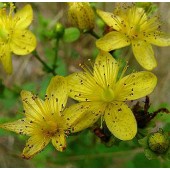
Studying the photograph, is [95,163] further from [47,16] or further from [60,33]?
[47,16]

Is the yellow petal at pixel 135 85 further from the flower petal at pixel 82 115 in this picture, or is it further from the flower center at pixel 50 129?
the flower center at pixel 50 129

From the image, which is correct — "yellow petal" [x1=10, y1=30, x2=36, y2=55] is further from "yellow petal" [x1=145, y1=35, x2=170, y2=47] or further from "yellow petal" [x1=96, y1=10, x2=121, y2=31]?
"yellow petal" [x1=145, y1=35, x2=170, y2=47]

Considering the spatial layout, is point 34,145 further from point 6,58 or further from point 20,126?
point 6,58

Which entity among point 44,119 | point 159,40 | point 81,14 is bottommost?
point 44,119

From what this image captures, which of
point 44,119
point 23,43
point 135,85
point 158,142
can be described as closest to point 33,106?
point 44,119

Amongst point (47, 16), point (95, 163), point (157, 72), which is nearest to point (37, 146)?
point (95, 163)

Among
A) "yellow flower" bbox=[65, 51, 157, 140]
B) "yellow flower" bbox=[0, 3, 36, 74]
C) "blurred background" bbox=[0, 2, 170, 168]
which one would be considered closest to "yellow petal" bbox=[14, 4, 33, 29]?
"yellow flower" bbox=[0, 3, 36, 74]

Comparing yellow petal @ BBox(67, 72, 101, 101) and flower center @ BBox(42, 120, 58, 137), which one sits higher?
yellow petal @ BBox(67, 72, 101, 101)
